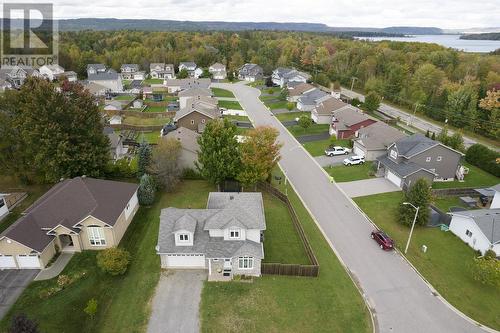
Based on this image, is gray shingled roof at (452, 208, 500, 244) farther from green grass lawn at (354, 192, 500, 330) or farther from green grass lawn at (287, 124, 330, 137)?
green grass lawn at (287, 124, 330, 137)

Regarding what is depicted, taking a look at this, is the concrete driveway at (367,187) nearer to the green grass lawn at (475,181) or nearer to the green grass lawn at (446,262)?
Result: the green grass lawn at (446,262)

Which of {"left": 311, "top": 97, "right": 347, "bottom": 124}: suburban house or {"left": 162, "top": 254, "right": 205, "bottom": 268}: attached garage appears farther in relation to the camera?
{"left": 311, "top": 97, "right": 347, "bottom": 124}: suburban house

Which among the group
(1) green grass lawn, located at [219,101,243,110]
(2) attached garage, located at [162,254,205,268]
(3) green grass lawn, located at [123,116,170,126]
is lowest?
(2) attached garage, located at [162,254,205,268]

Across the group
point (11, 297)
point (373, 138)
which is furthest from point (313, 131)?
point (11, 297)

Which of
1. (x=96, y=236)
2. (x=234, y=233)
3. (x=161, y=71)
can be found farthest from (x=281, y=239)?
(x=161, y=71)

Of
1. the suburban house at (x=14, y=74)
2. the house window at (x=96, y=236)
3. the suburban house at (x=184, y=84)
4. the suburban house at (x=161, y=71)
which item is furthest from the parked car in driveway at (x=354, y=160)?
the suburban house at (x=14, y=74)

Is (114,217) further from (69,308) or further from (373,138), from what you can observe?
(373,138)

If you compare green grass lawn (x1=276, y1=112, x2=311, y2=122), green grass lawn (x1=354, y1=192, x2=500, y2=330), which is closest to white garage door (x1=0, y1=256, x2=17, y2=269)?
green grass lawn (x1=354, y1=192, x2=500, y2=330)

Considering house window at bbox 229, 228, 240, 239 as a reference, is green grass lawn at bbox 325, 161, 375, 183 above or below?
above
